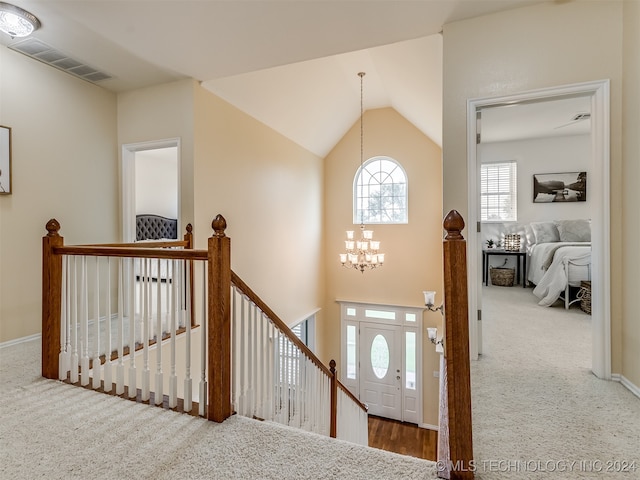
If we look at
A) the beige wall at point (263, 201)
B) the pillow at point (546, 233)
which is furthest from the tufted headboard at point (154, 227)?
the pillow at point (546, 233)

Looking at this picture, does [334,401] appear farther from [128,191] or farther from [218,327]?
[128,191]

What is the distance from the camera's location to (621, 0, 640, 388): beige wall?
199 cm

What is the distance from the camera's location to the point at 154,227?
5613 millimetres

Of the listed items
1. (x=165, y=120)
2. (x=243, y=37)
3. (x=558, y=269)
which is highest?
(x=243, y=37)

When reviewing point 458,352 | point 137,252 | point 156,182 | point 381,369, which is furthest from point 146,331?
point 381,369

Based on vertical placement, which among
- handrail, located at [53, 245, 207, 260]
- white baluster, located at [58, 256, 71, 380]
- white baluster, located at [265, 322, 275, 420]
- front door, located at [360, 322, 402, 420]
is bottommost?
front door, located at [360, 322, 402, 420]

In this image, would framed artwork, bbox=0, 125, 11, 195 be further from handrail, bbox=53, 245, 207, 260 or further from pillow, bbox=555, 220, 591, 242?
pillow, bbox=555, 220, 591, 242

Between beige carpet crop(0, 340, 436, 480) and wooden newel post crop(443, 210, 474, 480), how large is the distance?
208 mm

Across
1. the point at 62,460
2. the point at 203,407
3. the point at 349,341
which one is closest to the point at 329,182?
the point at 349,341

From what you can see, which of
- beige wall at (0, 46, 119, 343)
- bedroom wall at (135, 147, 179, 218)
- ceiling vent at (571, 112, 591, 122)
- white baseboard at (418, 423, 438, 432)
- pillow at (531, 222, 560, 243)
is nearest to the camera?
beige wall at (0, 46, 119, 343)

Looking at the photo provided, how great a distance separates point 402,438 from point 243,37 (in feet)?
21.1

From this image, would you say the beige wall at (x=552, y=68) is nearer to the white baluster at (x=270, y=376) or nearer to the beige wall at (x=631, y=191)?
the beige wall at (x=631, y=191)

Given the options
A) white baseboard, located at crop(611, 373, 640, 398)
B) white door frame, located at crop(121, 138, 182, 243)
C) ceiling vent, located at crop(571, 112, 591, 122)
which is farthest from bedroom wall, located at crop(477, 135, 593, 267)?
white door frame, located at crop(121, 138, 182, 243)

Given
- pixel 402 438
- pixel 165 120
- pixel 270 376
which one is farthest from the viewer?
pixel 402 438
